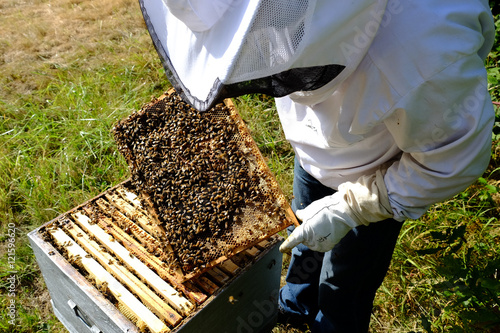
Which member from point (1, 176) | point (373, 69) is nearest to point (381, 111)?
point (373, 69)

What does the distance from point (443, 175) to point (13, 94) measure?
524 cm

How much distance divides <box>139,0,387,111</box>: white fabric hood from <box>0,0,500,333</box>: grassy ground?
4.17 feet

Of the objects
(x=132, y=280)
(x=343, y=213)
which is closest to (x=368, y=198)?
(x=343, y=213)

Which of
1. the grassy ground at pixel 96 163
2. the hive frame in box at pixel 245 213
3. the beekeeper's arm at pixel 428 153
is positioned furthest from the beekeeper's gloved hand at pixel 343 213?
the grassy ground at pixel 96 163

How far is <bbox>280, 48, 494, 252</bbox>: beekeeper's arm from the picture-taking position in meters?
1.53

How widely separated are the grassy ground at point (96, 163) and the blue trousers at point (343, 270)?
25 cm

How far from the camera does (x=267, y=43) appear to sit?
1.29m

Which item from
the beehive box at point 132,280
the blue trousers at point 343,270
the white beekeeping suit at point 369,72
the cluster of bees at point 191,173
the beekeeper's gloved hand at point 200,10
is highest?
the beekeeper's gloved hand at point 200,10

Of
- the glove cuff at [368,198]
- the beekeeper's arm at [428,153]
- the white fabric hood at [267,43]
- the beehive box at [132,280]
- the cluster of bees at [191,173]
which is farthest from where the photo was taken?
the cluster of bees at [191,173]

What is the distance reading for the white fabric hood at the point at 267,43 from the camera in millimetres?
1247

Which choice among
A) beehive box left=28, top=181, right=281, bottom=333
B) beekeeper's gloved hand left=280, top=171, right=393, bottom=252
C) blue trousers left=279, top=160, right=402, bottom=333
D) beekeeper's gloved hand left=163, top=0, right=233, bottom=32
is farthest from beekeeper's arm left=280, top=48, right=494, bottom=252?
beekeeper's gloved hand left=163, top=0, right=233, bottom=32

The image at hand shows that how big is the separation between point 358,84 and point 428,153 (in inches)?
15.8

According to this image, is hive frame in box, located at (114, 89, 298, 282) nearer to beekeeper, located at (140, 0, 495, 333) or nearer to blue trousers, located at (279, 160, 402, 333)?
beekeeper, located at (140, 0, 495, 333)

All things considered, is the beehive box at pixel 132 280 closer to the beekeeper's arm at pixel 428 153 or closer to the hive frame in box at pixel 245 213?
the hive frame in box at pixel 245 213
